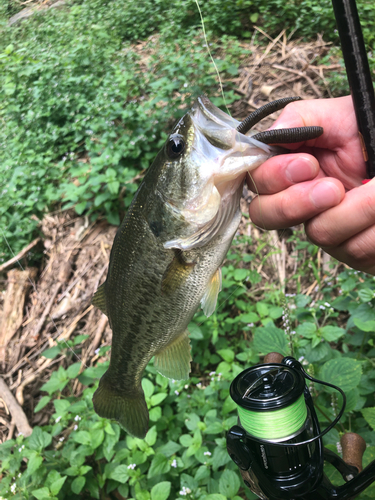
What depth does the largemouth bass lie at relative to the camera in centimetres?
120

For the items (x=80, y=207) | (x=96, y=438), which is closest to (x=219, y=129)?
(x=96, y=438)

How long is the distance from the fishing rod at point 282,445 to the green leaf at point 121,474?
127 centimetres

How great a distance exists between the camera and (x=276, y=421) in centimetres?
114

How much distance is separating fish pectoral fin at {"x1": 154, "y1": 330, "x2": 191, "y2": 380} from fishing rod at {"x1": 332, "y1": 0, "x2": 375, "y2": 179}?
103 centimetres

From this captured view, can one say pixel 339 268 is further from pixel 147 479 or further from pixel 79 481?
pixel 79 481

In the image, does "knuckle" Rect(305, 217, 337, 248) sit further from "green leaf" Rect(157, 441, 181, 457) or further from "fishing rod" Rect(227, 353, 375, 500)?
"green leaf" Rect(157, 441, 181, 457)

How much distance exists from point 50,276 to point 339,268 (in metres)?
3.27

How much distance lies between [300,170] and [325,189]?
111 mm

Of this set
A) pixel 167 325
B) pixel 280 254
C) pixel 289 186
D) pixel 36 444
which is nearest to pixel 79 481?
pixel 36 444

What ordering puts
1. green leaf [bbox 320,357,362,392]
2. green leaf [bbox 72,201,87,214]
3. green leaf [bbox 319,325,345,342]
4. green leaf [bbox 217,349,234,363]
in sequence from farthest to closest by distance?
green leaf [bbox 72,201,87,214], green leaf [bbox 217,349,234,363], green leaf [bbox 319,325,345,342], green leaf [bbox 320,357,362,392]

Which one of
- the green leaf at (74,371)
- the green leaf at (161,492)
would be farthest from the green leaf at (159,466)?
the green leaf at (74,371)

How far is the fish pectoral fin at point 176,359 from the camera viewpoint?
4.90 feet

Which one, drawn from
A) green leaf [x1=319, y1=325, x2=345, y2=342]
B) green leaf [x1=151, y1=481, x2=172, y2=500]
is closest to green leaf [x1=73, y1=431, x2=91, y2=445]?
green leaf [x1=151, y1=481, x2=172, y2=500]

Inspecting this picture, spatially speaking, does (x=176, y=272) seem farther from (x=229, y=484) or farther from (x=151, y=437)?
(x=151, y=437)
